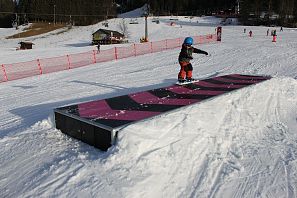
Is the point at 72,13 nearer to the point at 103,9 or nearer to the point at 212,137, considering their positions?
the point at 103,9

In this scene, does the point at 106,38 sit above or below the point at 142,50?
above

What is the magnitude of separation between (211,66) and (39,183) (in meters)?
14.3

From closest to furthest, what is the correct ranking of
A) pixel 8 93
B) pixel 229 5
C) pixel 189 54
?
pixel 189 54 → pixel 8 93 → pixel 229 5

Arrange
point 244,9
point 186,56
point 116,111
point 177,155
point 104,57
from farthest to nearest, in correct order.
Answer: point 244,9
point 104,57
point 186,56
point 116,111
point 177,155

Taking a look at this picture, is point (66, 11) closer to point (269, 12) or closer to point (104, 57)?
point (269, 12)

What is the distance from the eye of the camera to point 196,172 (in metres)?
4.80

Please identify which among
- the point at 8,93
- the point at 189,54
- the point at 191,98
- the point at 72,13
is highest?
the point at 72,13

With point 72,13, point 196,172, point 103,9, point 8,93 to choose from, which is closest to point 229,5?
point 103,9

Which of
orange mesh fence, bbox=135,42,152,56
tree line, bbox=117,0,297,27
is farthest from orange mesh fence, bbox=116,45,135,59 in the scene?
tree line, bbox=117,0,297,27

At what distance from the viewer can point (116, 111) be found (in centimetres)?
621

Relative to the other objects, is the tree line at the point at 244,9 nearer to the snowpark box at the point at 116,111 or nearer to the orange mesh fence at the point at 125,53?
the orange mesh fence at the point at 125,53

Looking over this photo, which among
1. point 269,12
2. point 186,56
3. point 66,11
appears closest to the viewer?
point 186,56

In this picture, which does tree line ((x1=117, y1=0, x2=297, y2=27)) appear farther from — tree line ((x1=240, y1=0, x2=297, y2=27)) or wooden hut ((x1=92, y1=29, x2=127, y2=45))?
wooden hut ((x1=92, y1=29, x2=127, y2=45))

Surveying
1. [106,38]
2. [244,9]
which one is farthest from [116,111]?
[244,9]
